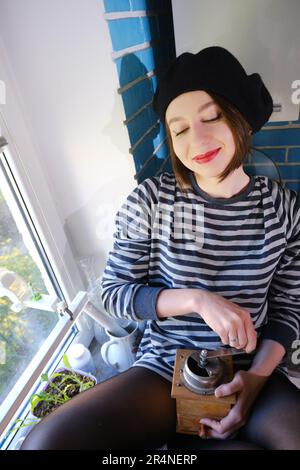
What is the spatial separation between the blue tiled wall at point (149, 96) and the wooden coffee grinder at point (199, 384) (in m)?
0.51

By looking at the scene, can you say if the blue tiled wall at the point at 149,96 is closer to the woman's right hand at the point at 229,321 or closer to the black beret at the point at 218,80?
the black beret at the point at 218,80

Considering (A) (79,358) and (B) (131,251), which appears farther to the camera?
(A) (79,358)

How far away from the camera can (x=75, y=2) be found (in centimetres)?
70

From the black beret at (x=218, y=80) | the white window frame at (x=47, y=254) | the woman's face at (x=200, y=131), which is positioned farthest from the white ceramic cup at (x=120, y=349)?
the black beret at (x=218, y=80)

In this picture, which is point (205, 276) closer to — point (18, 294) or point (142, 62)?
point (18, 294)

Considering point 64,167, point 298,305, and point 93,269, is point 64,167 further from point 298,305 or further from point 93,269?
point 298,305

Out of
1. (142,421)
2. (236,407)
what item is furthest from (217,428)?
(142,421)

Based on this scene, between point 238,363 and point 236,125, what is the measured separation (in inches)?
23.0

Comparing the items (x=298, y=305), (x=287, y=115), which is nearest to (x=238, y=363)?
(x=298, y=305)

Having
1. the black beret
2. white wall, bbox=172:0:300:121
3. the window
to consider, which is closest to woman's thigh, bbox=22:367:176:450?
the window

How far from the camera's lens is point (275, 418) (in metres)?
0.69

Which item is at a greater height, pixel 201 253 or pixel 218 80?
pixel 218 80

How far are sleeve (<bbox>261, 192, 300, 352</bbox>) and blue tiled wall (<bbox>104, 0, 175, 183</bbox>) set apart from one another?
17.4 inches

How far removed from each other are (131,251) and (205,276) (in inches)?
7.6
